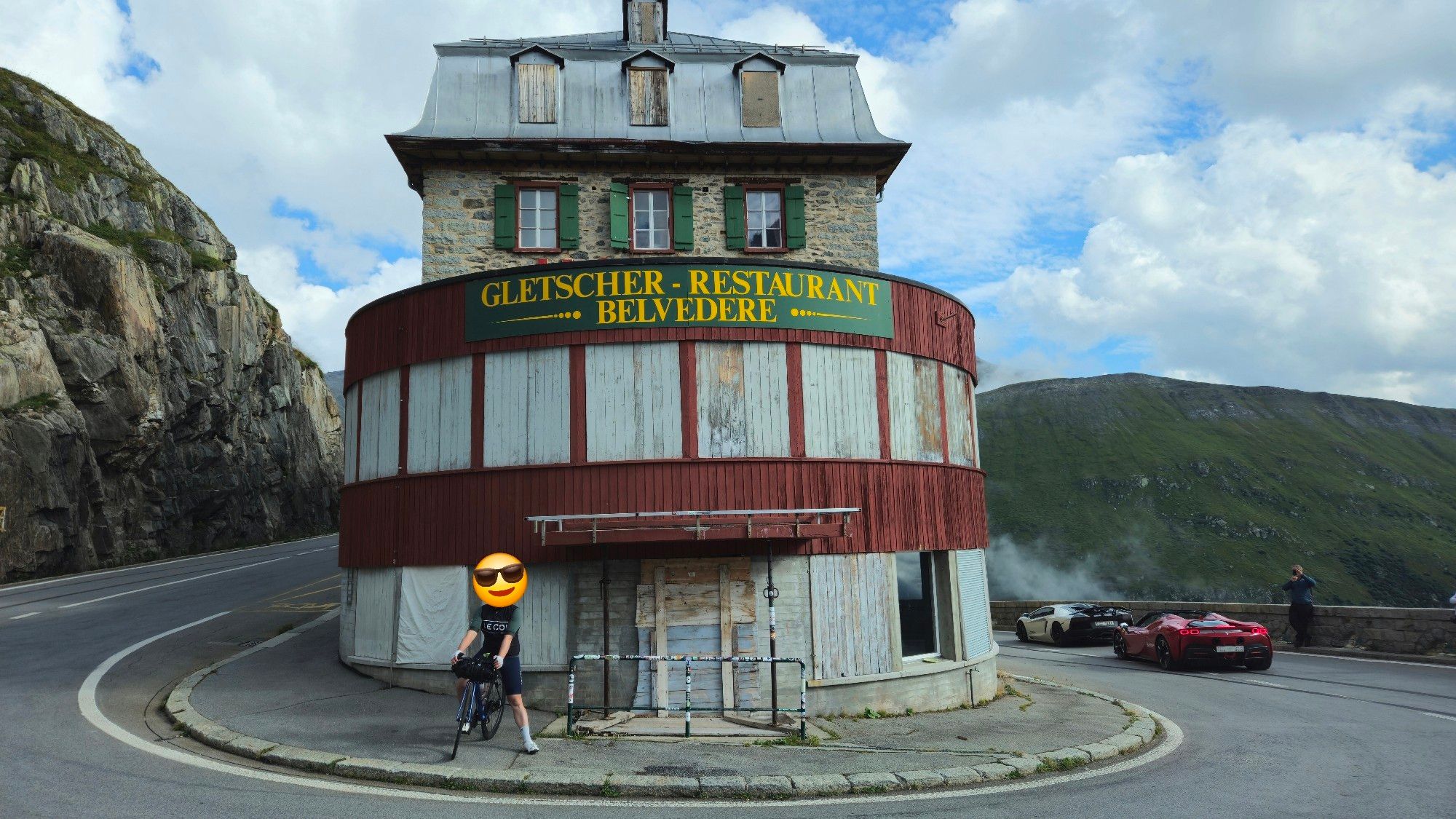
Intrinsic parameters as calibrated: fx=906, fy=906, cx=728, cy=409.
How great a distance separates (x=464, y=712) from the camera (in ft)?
31.7

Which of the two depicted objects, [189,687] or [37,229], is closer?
[189,687]

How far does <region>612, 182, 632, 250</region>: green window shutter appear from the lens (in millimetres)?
20188

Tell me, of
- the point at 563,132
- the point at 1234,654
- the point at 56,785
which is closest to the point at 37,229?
the point at 563,132

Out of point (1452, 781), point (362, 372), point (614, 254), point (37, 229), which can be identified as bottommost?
point (1452, 781)

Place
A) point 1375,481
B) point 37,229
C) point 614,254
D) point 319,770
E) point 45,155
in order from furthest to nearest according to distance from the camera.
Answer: point 1375,481 < point 45,155 < point 37,229 < point 614,254 < point 319,770

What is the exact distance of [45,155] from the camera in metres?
46.9

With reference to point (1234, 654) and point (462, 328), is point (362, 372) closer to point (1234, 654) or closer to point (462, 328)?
point (462, 328)

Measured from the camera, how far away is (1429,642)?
1908 centimetres

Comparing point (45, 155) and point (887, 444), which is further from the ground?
point (45, 155)

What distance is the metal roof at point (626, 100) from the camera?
2044cm

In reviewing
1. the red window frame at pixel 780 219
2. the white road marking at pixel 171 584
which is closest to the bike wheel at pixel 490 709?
the red window frame at pixel 780 219

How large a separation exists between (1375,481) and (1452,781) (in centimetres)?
15672

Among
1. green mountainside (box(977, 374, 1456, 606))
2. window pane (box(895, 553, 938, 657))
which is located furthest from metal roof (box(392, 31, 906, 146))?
green mountainside (box(977, 374, 1456, 606))

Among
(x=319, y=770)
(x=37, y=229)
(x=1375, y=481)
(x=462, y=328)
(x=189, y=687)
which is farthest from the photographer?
(x=1375, y=481)
